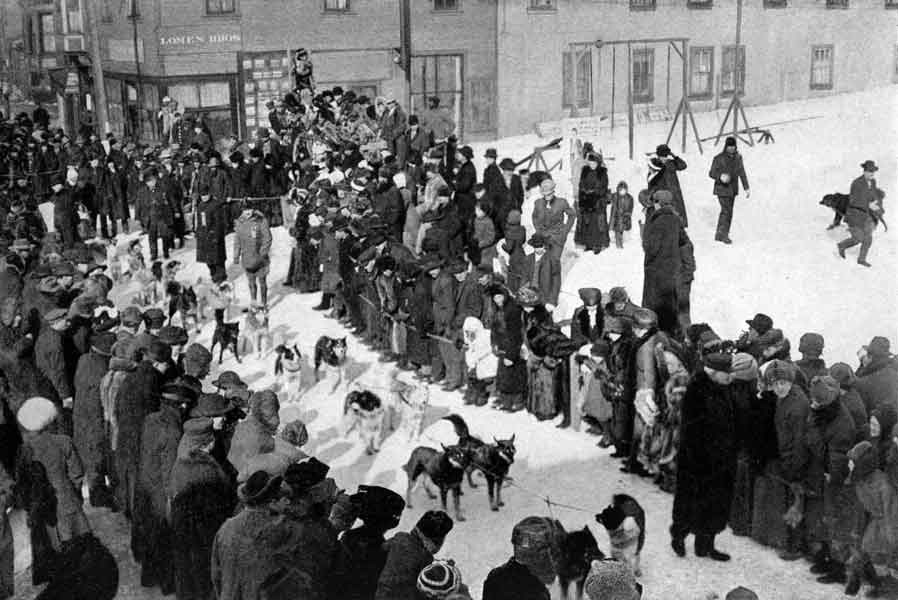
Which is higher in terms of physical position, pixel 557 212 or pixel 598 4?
pixel 598 4

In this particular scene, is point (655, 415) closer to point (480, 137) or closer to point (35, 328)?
point (35, 328)

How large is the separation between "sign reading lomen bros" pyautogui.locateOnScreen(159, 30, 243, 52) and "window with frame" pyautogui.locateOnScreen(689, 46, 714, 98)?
12777 mm

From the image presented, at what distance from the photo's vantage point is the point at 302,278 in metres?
17.7

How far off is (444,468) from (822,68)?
25562 mm

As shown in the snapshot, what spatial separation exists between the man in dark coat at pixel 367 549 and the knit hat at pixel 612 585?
145 cm

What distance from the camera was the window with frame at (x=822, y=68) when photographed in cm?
3041

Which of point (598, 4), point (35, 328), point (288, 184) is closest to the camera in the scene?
point (35, 328)

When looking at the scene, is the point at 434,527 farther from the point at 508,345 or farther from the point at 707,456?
the point at 508,345

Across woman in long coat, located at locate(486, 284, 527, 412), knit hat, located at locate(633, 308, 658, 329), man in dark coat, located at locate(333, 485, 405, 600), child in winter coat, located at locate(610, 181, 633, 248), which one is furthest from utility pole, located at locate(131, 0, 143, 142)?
man in dark coat, located at locate(333, 485, 405, 600)

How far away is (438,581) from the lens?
17.5 feet

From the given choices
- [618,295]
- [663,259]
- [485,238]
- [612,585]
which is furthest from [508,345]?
[612,585]

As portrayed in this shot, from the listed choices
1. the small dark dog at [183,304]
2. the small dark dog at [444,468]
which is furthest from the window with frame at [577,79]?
the small dark dog at [444,468]

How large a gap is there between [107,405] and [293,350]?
453 centimetres

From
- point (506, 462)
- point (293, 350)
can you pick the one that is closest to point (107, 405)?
point (506, 462)
